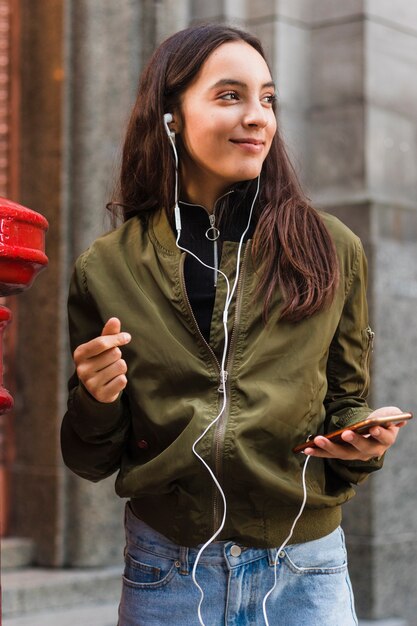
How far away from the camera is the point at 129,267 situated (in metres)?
2.48

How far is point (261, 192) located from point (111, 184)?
298 centimetres

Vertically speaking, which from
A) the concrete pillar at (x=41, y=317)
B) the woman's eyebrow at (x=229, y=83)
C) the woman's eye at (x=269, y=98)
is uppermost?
the woman's eyebrow at (x=229, y=83)

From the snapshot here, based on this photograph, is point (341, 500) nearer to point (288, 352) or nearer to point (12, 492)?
point (288, 352)

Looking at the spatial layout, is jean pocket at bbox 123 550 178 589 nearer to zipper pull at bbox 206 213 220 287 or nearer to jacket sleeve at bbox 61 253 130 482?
jacket sleeve at bbox 61 253 130 482

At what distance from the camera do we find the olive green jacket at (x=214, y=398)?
2.31 meters

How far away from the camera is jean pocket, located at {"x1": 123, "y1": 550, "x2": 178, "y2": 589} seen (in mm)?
2352

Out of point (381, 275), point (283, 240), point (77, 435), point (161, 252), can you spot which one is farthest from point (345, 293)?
point (381, 275)

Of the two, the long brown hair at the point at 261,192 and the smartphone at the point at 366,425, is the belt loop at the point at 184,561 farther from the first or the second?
the long brown hair at the point at 261,192

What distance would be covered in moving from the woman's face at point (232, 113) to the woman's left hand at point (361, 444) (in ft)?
1.92

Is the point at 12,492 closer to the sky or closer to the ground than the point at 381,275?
closer to the ground

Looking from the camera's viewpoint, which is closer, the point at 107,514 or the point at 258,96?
the point at 258,96

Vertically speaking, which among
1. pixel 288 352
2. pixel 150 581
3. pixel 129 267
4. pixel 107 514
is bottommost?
pixel 107 514

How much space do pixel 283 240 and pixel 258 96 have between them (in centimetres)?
31

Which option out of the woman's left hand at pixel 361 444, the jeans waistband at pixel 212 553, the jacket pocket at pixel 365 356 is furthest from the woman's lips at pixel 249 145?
the jeans waistband at pixel 212 553
